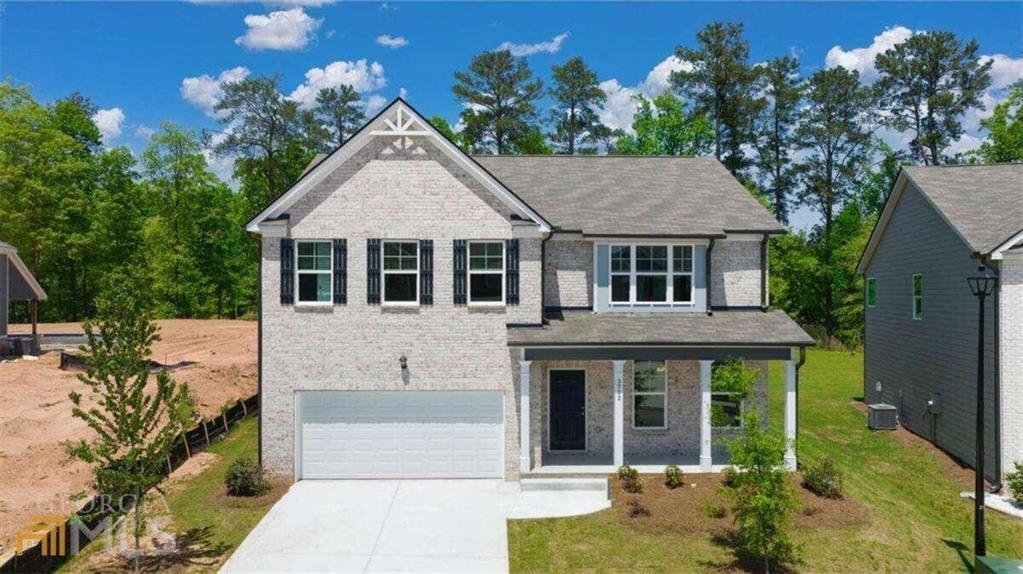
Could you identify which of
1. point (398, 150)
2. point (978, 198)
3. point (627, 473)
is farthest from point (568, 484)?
point (978, 198)

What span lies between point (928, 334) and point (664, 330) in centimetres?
946

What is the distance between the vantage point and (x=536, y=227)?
16547 millimetres

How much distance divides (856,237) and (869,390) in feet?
77.8

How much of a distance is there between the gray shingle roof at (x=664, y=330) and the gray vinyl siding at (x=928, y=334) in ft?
16.1

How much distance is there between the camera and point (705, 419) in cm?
1664

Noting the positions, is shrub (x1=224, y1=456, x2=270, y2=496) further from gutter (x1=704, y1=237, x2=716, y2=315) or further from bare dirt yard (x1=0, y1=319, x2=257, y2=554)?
gutter (x1=704, y1=237, x2=716, y2=315)

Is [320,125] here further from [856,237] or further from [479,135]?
[856,237]

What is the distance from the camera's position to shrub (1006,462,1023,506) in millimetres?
15352

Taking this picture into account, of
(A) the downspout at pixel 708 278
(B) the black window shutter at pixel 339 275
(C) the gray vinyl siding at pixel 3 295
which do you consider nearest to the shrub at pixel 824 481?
(A) the downspout at pixel 708 278

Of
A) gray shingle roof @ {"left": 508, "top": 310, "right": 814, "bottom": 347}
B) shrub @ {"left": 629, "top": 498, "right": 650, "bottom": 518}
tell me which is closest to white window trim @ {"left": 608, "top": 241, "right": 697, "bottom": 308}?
gray shingle roof @ {"left": 508, "top": 310, "right": 814, "bottom": 347}

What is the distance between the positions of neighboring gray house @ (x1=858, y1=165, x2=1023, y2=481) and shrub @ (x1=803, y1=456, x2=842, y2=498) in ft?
15.5

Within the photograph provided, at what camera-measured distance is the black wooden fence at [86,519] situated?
36.6ft

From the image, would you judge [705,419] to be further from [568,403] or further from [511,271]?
[511,271]

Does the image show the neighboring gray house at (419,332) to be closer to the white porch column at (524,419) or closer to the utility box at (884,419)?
the white porch column at (524,419)
